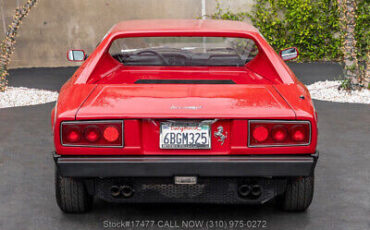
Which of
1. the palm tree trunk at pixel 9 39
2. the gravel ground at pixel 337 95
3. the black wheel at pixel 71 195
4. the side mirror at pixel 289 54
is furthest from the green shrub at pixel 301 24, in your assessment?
the black wheel at pixel 71 195

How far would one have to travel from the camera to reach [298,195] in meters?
4.05

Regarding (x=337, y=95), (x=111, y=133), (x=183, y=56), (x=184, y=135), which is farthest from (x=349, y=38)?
(x=111, y=133)

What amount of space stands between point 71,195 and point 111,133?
713 millimetres

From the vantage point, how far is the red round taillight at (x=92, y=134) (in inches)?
141

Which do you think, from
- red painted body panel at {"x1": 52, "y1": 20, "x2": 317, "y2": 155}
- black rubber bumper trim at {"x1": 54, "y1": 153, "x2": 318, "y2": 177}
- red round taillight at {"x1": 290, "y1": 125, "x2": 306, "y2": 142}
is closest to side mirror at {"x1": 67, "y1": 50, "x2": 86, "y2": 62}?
red painted body panel at {"x1": 52, "y1": 20, "x2": 317, "y2": 155}

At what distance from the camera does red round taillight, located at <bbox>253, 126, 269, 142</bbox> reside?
3559 mm

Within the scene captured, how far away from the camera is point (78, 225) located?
3988 millimetres

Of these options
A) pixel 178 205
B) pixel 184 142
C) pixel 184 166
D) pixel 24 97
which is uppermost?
pixel 184 142

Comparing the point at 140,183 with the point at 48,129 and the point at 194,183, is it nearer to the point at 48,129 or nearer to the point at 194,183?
the point at 194,183

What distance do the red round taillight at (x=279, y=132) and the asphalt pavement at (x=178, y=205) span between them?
0.76m

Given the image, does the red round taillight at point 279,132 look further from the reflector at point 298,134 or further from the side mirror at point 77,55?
the side mirror at point 77,55

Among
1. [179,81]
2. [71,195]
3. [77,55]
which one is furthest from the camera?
[77,55]

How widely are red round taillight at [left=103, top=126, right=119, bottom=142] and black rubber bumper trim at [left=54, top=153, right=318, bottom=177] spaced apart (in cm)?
13

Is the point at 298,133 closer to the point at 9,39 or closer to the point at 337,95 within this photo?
the point at 337,95
